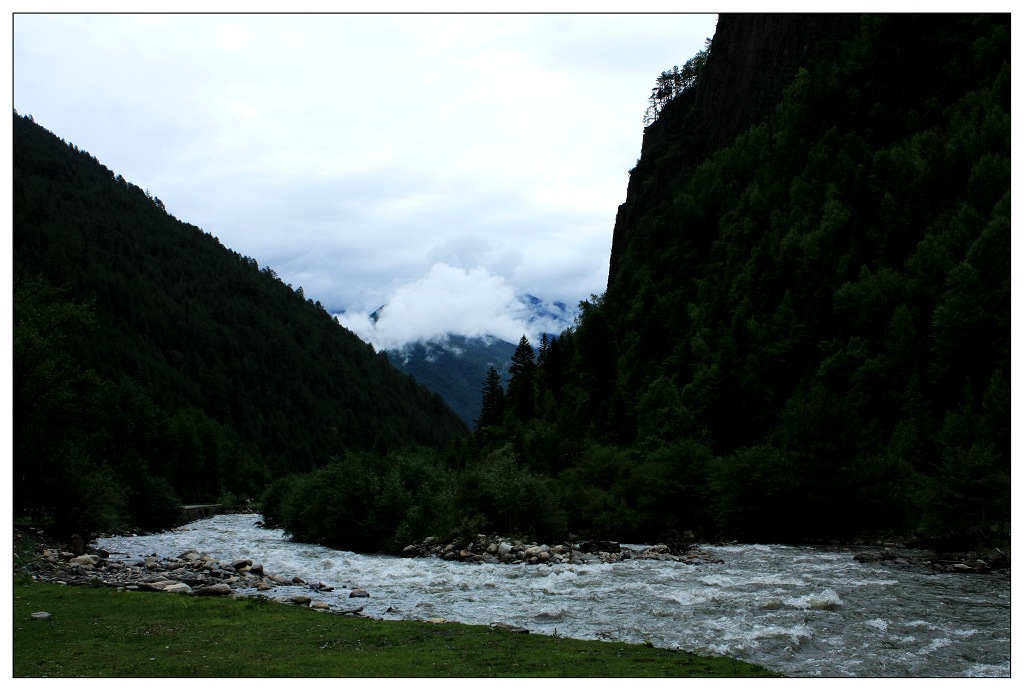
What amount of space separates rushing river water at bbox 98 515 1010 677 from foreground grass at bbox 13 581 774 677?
319cm

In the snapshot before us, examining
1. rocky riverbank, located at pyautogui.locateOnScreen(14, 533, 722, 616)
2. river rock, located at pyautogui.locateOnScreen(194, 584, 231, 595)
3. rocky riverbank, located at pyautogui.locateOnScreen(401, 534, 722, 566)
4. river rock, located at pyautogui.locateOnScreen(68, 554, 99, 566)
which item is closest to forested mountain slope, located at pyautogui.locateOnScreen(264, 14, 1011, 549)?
rocky riverbank, located at pyautogui.locateOnScreen(401, 534, 722, 566)

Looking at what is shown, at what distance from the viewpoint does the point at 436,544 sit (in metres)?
53.7

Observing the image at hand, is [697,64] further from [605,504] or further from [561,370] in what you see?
[605,504]

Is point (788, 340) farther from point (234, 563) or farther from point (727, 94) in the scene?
point (727, 94)

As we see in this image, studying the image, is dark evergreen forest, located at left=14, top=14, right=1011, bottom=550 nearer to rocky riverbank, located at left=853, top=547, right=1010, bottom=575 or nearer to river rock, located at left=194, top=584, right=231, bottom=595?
rocky riverbank, located at left=853, top=547, right=1010, bottom=575

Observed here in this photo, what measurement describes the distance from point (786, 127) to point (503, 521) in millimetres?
83043

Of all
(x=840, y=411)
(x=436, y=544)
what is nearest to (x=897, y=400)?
(x=840, y=411)

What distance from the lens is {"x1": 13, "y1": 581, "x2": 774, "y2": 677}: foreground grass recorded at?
17344mm

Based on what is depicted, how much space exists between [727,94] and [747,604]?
4877 inches

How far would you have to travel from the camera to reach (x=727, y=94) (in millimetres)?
137125

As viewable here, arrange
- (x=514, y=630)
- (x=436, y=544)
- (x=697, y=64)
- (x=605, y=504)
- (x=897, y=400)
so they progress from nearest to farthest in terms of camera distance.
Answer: (x=514, y=630)
(x=436, y=544)
(x=605, y=504)
(x=897, y=400)
(x=697, y=64)

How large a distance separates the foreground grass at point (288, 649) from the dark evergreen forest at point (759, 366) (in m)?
22.8

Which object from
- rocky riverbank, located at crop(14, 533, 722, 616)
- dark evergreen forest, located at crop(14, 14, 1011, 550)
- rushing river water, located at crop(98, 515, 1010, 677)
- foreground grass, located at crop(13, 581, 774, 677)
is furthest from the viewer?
dark evergreen forest, located at crop(14, 14, 1011, 550)

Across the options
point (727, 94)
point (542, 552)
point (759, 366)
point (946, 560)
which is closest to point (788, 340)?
point (759, 366)
